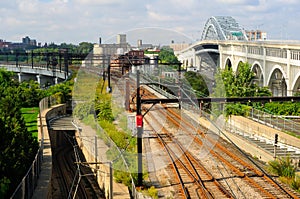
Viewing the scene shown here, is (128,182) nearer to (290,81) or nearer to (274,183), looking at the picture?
(274,183)

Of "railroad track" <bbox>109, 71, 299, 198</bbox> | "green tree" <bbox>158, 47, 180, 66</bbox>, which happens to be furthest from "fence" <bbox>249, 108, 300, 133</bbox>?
"green tree" <bbox>158, 47, 180, 66</bbox>

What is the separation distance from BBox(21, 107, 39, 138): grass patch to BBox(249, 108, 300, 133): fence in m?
11.2

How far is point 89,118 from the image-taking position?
21.8 m

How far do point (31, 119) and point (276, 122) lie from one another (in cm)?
1347

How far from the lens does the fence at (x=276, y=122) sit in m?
21.7

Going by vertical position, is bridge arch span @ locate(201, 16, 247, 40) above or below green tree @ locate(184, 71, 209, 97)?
above

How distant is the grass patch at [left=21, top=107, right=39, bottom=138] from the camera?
21.8m

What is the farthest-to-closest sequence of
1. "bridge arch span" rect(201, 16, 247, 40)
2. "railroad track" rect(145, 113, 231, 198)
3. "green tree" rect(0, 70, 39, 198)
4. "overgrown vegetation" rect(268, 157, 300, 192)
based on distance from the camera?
"bridge arch span" rect(201, 16, 247, 40) < "overgrown vegetation" rect(268, 157, 300, 192) < "railroad track" rect(145, 113, 231, 198) < "green tree" rect(0, 70, 39, 198)

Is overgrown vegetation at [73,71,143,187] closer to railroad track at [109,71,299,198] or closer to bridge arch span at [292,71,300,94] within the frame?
railroad track at [109,71,299,198]

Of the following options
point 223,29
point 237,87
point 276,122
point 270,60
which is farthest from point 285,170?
point 223,29

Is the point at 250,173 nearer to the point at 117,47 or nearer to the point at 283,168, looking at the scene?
the point at 283,168

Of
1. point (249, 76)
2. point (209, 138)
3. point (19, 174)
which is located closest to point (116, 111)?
point (209, 138)

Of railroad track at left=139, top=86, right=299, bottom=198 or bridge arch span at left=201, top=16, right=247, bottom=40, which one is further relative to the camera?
bridge arch span at left=201, top=16, right=247, bottom=40

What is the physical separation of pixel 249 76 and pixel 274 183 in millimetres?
19733
